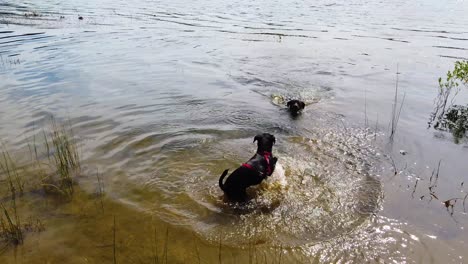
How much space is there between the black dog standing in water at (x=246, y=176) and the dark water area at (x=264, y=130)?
0.29 m

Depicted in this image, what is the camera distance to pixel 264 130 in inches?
351

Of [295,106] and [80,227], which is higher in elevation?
[295,106]

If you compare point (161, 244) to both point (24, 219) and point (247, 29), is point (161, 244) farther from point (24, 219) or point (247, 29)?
point (247, 29)

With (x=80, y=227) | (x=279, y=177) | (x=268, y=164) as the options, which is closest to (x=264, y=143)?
(x=268, y=164)

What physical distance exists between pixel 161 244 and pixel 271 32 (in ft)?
66.3

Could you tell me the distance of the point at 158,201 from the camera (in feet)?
19.5

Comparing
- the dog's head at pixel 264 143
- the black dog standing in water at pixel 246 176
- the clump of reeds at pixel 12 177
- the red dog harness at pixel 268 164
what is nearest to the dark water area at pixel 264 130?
the black dog standing in water at pixel 246 176

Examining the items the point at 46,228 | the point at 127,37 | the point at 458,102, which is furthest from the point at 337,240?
the point at 127,37

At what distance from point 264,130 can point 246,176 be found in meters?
3.50

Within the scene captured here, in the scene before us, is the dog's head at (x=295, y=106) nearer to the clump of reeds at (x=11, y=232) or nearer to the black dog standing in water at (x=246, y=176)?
the black dog standing in water at (x=246, y=176)

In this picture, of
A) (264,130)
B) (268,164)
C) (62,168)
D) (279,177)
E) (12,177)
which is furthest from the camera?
(264,130)

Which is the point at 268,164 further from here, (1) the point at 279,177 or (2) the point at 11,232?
(2) the point at 11,232

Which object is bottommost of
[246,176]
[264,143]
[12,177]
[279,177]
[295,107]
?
[279,177]

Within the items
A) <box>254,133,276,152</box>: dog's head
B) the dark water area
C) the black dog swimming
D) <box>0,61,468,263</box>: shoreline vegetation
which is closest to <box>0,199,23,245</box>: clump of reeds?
<box>0,61,468,263</box>: shoreline vegetation
